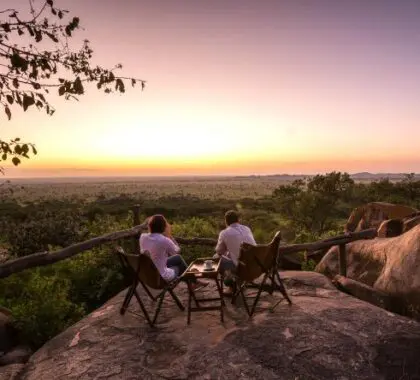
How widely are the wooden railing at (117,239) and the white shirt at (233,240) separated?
8.78 feet

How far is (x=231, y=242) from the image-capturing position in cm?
635

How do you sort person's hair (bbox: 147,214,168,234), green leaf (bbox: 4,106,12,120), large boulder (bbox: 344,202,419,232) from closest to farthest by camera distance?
1. green leaf (bbox: 4,106,12,120)
2. person's hair (bbox: 147,214,168,234)
3. large boulder (bbox: 344,202,419,232)

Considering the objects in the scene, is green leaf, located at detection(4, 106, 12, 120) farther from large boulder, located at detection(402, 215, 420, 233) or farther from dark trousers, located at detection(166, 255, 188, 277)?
large boulder, located at detection(402, 215, 420, 233)

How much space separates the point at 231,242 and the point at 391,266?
3.01m

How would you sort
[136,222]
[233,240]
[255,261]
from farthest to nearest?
[136,222] → [233,240] → [255,261]

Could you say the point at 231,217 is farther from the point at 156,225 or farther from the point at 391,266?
the point at 391,266

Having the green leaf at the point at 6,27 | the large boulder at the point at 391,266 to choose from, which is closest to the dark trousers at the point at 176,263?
the large boulder at the point at 391,266

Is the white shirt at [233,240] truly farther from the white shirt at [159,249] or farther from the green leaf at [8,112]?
the green leaf at [8,112]

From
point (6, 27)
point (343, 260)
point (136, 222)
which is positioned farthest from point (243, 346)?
point (136, 222)

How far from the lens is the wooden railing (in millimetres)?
5867

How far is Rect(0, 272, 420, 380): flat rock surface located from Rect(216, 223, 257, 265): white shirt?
2.83ft

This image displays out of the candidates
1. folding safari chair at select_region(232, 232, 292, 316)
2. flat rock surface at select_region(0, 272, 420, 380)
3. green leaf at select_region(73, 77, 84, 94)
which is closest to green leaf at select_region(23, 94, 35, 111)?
green leaf at select_region(73, 77, 84, 94)

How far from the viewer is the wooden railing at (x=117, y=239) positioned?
5867 millimetres

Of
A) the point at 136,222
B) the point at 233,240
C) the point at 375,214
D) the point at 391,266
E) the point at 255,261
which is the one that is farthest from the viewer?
the point at 375,214
